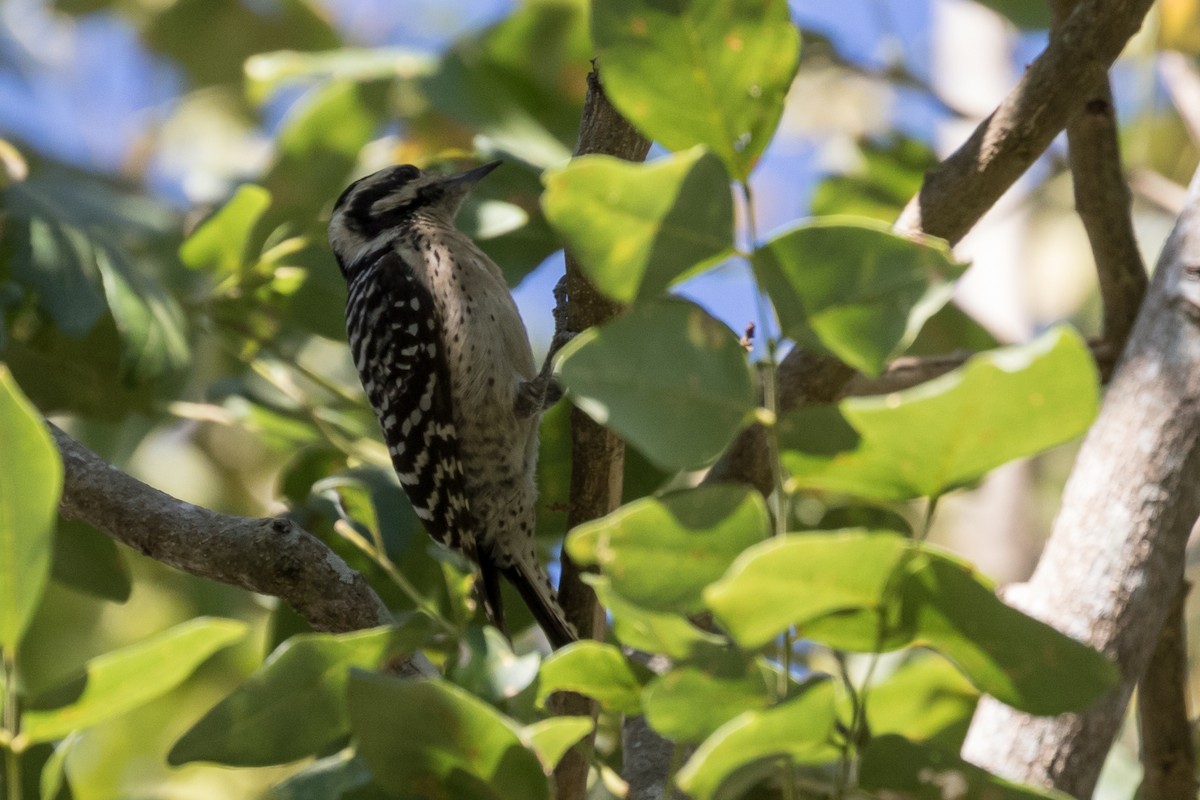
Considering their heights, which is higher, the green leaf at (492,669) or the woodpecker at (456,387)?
the green leaf at (492,669)

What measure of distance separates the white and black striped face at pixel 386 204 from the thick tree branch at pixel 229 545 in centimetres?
219

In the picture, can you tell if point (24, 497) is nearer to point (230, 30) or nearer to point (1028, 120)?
point (1028, 120)

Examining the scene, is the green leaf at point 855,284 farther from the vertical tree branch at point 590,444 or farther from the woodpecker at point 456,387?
the woodpecker at point 456,387

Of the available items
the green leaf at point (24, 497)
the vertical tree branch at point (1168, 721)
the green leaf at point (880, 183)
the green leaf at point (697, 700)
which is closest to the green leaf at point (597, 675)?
the green leaf at point (697, 700)

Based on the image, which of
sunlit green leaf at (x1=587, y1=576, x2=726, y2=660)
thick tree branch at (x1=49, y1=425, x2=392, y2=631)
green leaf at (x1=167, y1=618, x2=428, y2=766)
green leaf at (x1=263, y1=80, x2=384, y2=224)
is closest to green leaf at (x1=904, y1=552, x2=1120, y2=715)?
sunlit green leaf at (x1=587, y1=576, x2=726, y2=660)

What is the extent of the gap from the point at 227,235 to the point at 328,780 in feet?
6.62

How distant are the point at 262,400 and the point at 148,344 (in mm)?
401

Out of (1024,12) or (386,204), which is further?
(386,204)

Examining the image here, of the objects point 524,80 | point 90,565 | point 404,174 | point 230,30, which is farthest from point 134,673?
point 230,30

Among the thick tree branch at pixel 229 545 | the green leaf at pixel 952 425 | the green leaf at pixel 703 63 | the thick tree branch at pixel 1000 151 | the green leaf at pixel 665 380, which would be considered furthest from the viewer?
the thick tree branch at pixel 1000 151

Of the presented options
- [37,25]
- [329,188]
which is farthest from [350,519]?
[37,25]

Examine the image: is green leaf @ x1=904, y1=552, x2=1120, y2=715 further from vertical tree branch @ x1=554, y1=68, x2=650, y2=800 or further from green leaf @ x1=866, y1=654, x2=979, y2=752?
vertical tree branch @ x1=554, y1=68, x2=650, y2=800

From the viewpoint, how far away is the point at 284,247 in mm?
3330

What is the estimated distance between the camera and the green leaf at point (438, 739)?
4.19ft
